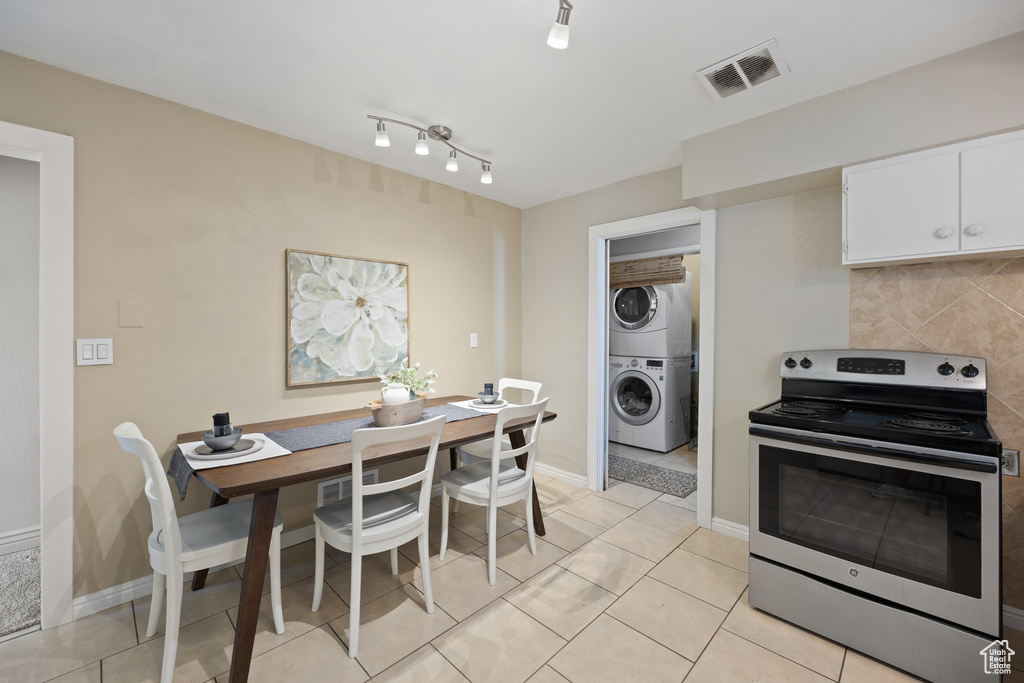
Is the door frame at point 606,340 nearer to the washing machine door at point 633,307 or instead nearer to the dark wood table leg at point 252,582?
the washing machine door at point 633,307

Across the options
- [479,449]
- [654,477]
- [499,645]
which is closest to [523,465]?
[479,449]

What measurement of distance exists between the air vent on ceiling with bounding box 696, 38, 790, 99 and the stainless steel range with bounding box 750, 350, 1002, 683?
139 centimetres

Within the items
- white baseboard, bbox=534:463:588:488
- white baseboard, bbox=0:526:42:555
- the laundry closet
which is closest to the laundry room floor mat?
the laundry closet

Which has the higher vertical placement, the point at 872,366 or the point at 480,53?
the point at 480,53

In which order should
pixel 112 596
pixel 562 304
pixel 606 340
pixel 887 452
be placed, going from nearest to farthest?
pixel 887 452
pixel 112 596
pixel 606 340
pixel 562 304

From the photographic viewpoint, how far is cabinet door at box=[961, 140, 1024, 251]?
1.60 metres

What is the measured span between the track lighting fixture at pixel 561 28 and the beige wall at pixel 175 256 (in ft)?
5.92

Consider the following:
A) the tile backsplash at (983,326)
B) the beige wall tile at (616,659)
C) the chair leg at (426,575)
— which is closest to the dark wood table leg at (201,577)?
the chair leg at (426,575)

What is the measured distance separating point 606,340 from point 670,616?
6.46 ft

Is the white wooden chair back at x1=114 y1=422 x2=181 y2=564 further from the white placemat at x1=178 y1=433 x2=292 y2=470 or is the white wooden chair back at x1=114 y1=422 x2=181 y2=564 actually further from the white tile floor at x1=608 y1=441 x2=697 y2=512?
the white tile floor at x1=608 y1=441 x2=697 y2=512

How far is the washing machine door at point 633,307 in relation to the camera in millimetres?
4262

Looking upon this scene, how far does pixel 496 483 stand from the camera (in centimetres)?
216

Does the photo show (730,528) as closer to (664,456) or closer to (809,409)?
(809,409)

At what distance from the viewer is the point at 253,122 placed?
2.30 meters
